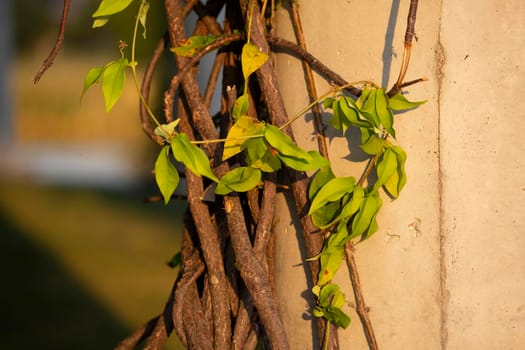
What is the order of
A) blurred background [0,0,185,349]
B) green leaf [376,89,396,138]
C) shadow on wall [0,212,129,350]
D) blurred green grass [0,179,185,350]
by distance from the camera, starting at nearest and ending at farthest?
green leaf [376,89,396,138]
shadow on wall [0,212,129,350]
blurred green grass [0,179,185,350]
blurred background [0,0,185,349]

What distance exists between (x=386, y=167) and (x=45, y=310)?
3.03 metres

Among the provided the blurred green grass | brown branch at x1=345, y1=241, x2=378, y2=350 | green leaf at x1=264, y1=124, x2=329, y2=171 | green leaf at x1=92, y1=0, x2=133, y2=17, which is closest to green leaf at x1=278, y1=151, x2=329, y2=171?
green leaf at x1=264, y1=124, x2=329, y2=171

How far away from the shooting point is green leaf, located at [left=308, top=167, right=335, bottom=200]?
0.75 metres

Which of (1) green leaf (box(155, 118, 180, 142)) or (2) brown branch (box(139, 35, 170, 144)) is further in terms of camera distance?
(2) brown branch (box(139, 35, 170, 144))

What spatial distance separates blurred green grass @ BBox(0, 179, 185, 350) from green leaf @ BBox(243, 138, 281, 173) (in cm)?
225

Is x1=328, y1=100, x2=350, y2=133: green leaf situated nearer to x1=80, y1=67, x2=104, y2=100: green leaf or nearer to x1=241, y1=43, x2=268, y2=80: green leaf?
x1=241, y1=43, x2=268, y2=80: green leaf

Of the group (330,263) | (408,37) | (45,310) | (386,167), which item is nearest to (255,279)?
(330,263)

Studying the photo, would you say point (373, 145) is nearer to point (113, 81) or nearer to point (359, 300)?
point (359, 300)

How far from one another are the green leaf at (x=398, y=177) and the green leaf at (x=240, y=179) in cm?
13

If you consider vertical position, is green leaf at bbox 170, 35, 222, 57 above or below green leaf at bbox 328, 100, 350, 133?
above

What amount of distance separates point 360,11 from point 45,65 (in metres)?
0.35

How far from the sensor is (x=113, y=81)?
29.2 inches

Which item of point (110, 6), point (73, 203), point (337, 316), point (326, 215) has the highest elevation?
point (110, 6)

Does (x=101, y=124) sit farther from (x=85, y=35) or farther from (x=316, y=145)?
(x=316, y=145)
